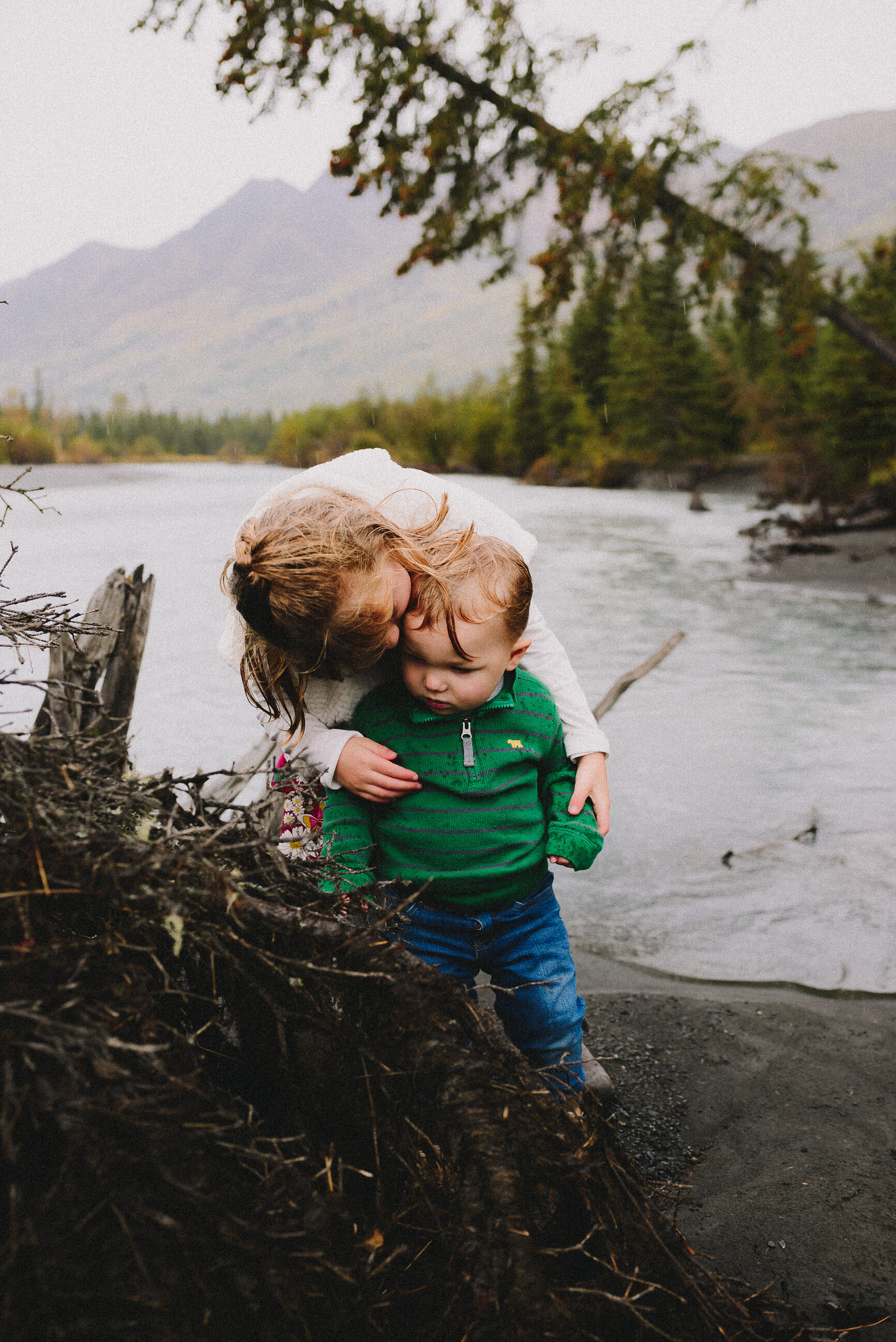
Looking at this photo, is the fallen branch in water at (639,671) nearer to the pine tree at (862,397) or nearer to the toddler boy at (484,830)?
the toddler boy at (484,830)

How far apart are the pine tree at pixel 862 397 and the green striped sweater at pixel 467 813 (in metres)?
31.0

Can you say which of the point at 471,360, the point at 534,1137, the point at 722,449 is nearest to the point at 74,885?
the point at 534,1137

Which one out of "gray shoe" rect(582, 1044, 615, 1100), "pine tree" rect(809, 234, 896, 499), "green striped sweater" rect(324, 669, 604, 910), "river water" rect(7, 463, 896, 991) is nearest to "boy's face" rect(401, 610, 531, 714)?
"green striped sweater" rect(324, 669, 604, 910)

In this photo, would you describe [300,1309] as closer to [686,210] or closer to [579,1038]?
[579,1038]

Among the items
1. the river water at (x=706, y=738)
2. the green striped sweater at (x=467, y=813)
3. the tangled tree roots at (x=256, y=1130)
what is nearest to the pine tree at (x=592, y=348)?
the river water at (x=706, y=738)

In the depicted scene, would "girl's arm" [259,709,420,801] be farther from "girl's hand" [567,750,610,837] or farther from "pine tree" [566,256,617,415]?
"pine tree" [566,256,617,415]

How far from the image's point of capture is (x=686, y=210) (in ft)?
43.6

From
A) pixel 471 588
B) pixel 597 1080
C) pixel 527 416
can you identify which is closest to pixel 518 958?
pixel 597 1080

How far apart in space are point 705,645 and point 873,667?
2.28 m

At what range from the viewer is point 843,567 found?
17.0 metres

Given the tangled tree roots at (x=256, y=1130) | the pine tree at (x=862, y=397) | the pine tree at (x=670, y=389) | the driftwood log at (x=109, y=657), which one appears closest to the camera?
the tangled tree roots at (x=256, y=1130)

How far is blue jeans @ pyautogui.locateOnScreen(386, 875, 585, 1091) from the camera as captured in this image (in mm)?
2180

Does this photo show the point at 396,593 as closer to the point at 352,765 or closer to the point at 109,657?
the point at 352,765

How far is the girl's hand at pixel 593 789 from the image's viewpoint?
2240 millimetres
